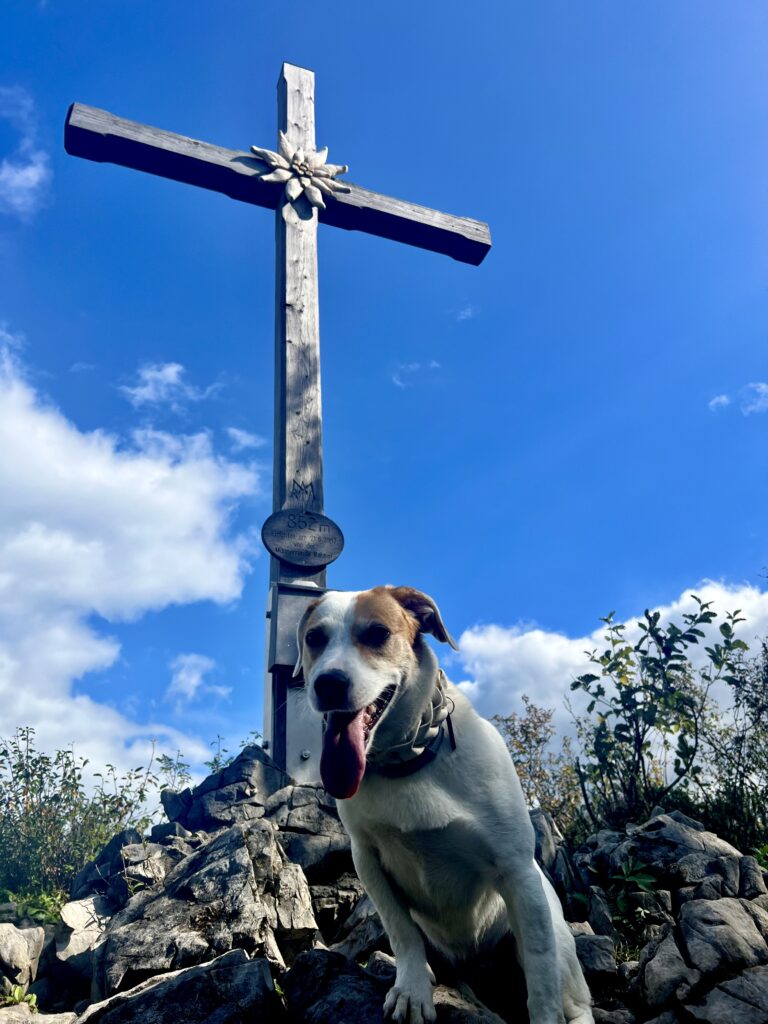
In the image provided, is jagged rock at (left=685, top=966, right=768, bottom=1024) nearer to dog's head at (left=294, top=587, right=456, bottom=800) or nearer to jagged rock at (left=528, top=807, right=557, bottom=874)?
dog's head at (left=294, top=587, right=456, bottom=800)

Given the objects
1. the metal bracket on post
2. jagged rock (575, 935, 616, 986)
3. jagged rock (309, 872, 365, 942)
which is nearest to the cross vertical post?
the metal bracket on post

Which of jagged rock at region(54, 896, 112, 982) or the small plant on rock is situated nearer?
the small plant on rock

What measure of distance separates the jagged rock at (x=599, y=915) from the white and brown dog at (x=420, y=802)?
1.66 metres

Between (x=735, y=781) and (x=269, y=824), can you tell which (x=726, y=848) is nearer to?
(x=735, y=781)

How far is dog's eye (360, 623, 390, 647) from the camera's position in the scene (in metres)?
2.89

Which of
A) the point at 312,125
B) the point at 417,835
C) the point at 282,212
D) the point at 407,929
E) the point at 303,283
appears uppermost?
the point at 312,125

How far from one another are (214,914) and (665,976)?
2066mm

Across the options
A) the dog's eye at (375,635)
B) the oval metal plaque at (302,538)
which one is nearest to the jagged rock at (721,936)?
the dog's eye at (375,635)

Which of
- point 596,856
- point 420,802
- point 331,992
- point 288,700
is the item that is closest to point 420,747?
point 420,802

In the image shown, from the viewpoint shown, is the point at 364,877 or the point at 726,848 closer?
the point at 364,877

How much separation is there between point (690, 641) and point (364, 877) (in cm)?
489

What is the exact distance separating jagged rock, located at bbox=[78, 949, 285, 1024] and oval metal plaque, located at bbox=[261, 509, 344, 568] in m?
4.03

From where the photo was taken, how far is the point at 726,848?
5.18 m

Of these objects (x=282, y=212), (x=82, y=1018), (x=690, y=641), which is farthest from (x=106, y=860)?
(x=282, y=212)
